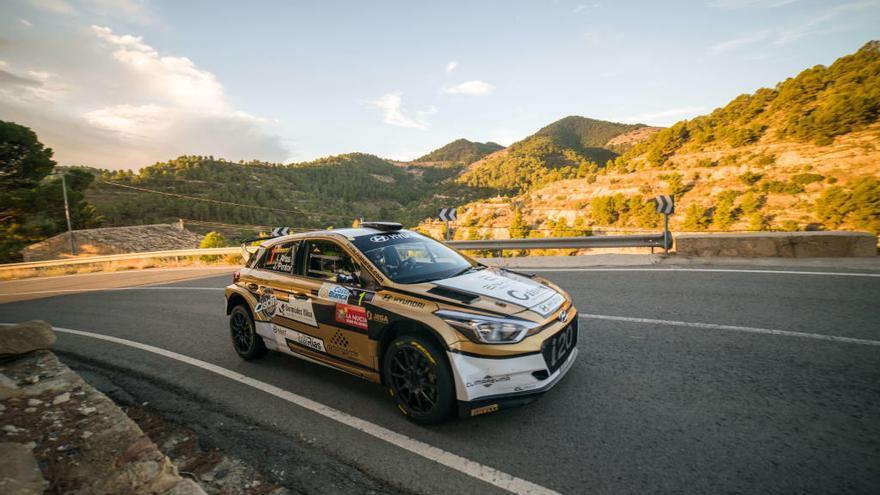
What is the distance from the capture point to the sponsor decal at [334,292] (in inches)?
138

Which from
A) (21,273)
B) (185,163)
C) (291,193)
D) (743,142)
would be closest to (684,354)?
(21,273)

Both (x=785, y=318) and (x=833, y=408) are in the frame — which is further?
(x=785, y=318)

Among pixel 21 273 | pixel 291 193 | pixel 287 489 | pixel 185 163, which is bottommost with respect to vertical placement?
pixel 21 273

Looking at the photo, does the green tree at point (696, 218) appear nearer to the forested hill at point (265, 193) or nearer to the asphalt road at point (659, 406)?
the asphalt road at point (659, 406)

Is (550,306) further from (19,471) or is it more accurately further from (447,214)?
(447,214)

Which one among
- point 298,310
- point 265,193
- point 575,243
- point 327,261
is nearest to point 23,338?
point 298,310

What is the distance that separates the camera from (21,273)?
20969 mm

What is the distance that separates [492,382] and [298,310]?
7.58ft

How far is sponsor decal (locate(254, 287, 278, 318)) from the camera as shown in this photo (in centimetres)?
426

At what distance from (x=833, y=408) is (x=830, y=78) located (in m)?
78.9

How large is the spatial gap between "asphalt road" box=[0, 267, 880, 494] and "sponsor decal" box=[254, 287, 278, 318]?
2.24ft

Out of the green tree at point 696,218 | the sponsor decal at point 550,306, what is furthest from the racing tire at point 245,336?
the green tree at point 696,218

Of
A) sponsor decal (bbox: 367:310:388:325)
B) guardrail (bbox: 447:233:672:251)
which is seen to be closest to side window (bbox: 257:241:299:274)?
sponsor decal (bbox: 367:310:388:325)

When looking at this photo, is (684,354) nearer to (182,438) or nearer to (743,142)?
(182,438)
